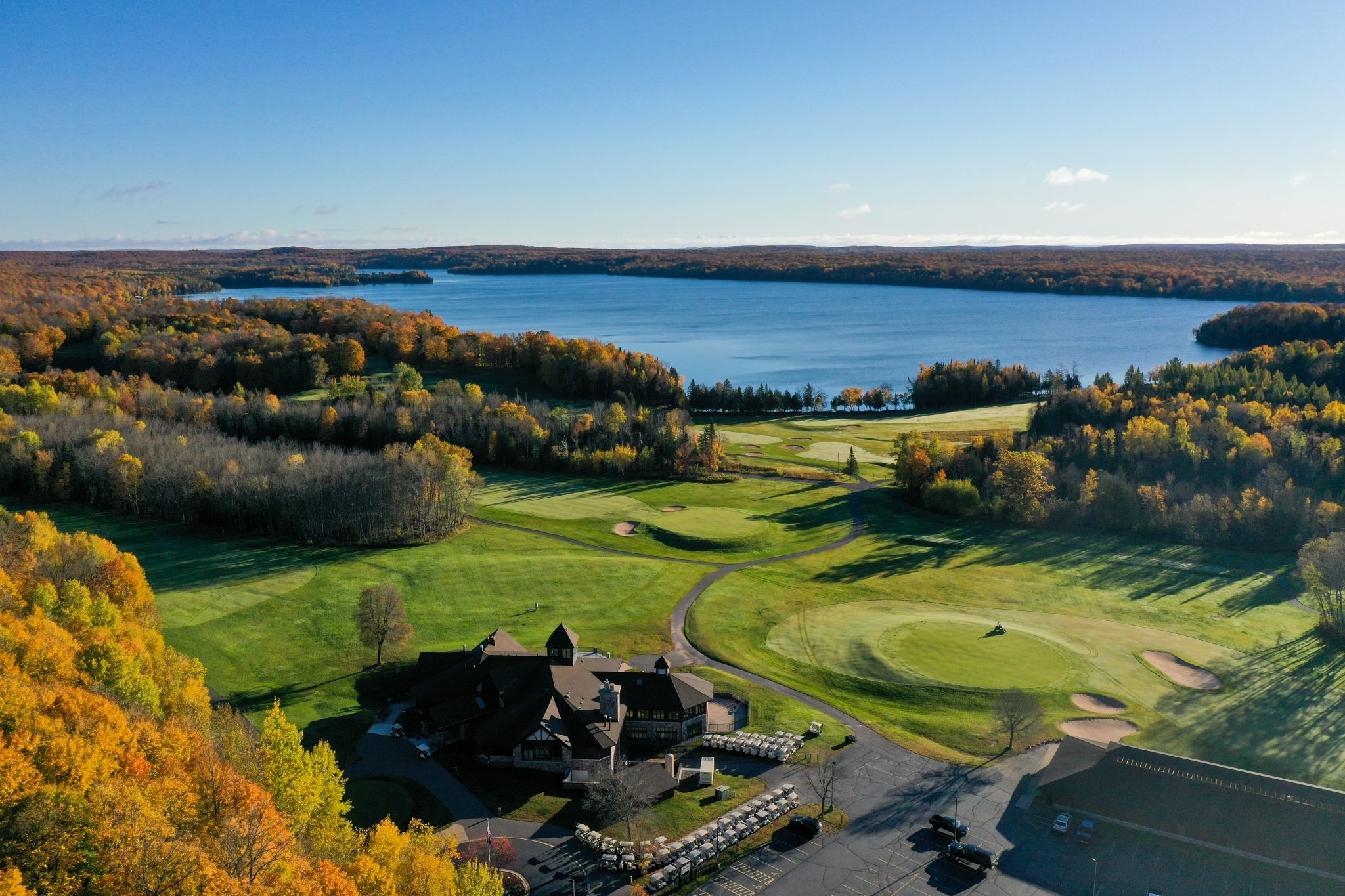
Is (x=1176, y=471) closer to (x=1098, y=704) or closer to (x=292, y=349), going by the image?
(x=1098, y=704)

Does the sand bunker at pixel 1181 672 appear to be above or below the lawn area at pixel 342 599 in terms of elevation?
below

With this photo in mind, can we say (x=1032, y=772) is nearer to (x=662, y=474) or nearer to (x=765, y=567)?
(x=765, y=567)

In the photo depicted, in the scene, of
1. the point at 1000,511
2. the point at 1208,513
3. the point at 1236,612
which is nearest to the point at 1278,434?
the point at 1208,513

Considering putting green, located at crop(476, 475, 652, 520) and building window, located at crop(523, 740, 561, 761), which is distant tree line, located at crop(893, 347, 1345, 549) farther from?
building window, located at crop(523, 740, 561, 761)

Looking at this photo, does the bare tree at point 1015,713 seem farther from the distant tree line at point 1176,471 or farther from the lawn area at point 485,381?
the lawn area at point 485,381

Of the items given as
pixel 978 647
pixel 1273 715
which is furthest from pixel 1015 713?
pixel 1273 715

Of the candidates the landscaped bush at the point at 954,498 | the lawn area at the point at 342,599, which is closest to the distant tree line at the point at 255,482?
the lawn area at the point at 342,599
